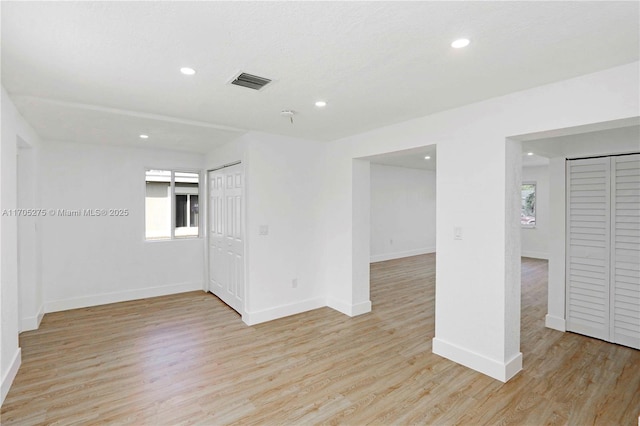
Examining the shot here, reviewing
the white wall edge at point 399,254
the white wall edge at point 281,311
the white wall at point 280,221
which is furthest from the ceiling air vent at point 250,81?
the white wall edge at point 399,254

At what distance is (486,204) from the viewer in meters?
2.84

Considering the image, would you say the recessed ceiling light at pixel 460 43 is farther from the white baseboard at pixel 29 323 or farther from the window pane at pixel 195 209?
the white baseboard at pixel 29 323

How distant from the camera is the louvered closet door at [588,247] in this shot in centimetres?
350

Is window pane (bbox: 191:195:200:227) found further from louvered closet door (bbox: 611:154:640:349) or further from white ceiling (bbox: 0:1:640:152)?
louvered closet door (bbox: 611:154:640:349)

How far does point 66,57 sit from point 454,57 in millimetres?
2489

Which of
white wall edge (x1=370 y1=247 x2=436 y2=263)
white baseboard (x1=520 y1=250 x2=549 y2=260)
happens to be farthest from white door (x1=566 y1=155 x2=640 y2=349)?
white baseboard (x1=520 y1=250 x2=549 y2=260)

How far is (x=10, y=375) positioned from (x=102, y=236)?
2.50 m

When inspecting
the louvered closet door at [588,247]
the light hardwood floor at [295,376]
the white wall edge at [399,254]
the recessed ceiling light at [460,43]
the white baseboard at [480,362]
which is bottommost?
the light hardwood floor at [295,376]

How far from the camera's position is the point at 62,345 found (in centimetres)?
343

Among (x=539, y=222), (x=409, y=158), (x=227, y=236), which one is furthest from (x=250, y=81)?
(x=539, y=222)

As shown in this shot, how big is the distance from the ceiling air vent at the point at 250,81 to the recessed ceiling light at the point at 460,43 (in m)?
1.30

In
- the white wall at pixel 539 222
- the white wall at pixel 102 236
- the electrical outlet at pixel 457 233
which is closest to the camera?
the electrical outlet at pixel 457 233

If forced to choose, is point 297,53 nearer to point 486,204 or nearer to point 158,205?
point 486,204

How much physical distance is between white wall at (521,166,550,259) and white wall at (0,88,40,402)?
33.7 ft
